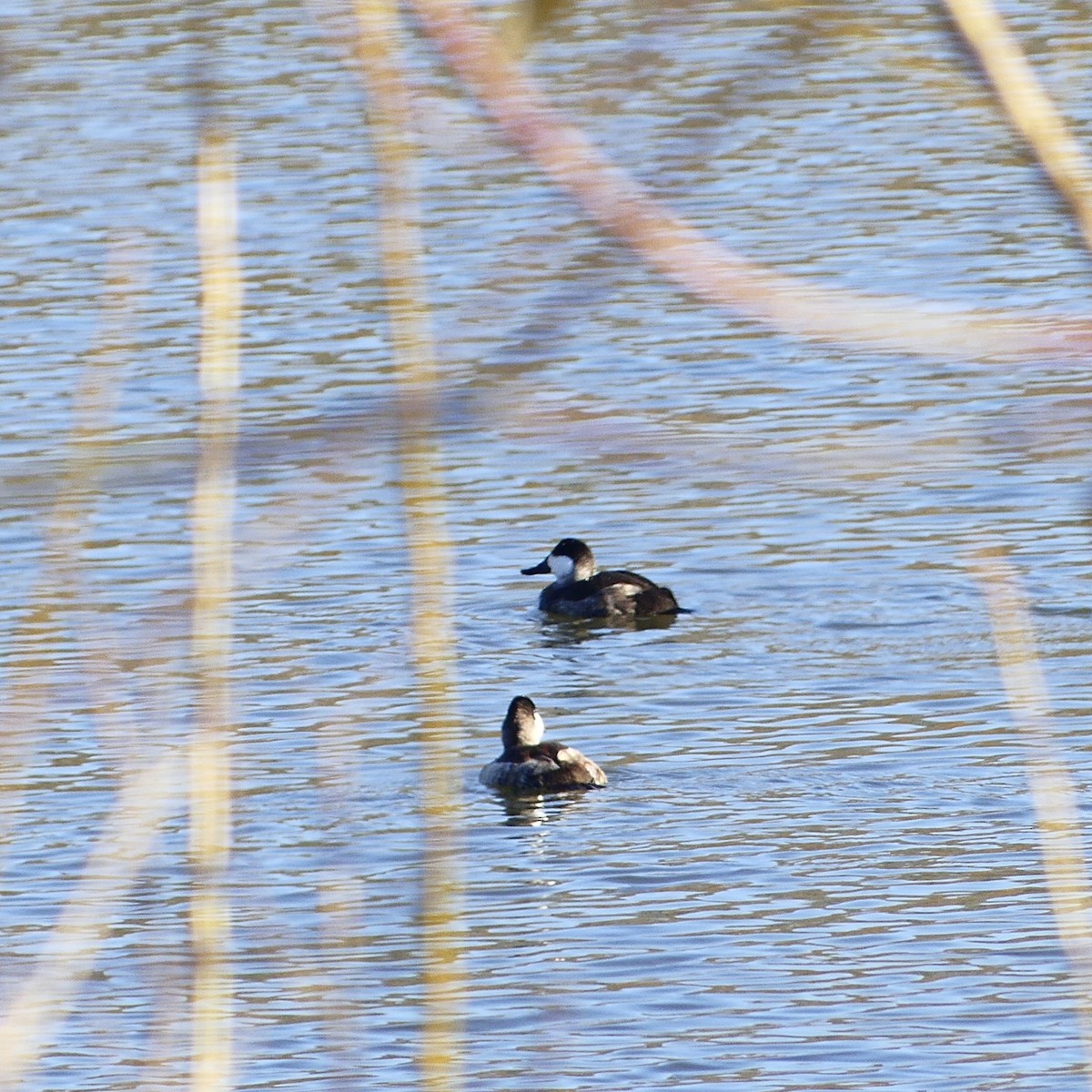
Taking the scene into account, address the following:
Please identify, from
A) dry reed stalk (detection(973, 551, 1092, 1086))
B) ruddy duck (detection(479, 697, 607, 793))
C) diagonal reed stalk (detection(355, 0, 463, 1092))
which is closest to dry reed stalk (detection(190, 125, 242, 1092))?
diagonal reed stalk (detection(355, 0, 463, 1092))

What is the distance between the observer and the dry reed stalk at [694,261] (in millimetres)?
1609

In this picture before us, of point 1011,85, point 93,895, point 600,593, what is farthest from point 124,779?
point 600,593

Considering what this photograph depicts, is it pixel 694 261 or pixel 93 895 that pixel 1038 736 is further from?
pixel 694 261

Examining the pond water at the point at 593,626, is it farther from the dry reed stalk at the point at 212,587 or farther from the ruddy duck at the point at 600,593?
the ruddy duck at the point at 600,593

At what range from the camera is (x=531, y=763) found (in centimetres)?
1037

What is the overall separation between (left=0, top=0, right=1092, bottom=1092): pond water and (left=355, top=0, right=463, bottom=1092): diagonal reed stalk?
0.05m

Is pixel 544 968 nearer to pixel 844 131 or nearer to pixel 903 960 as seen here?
pixel 903 960

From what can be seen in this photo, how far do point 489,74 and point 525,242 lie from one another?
173 mm

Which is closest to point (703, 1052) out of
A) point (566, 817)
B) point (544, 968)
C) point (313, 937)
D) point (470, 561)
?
point (544, 968)

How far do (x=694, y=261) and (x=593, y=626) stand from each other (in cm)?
1208

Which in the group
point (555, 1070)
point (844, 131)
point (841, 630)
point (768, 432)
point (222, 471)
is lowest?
point (555, 1070)

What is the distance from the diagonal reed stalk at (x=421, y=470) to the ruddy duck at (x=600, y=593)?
10865 mm

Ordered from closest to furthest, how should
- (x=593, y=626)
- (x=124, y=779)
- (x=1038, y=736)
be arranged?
1. (x=124, y=779)
2. (x=1038, y=736)
3. (x=593, y=626)

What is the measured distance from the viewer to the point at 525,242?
179 cm
